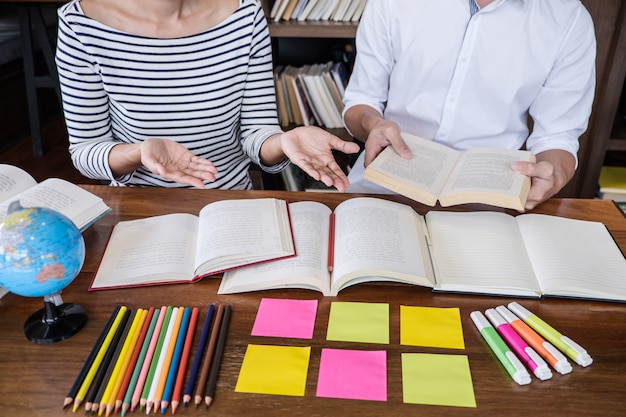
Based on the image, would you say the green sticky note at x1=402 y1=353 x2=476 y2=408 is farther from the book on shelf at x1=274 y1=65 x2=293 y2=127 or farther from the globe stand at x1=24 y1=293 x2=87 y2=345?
the book on shelf at x1=274 y1=65 x2=293 y2=127

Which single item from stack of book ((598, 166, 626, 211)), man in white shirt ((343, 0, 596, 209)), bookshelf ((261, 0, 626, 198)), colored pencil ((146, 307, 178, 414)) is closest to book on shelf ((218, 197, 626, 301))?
colored pencil ((146, 307, 178, 414))

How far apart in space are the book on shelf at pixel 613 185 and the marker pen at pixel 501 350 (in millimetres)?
1634

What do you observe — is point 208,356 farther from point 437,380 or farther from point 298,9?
point 298,9

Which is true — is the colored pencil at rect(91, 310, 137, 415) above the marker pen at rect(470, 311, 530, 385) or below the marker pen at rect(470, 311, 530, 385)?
below

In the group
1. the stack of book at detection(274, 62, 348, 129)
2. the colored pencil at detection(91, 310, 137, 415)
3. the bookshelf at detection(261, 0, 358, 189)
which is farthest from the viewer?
the bookshelf at detection(261, 0, 358, 189)

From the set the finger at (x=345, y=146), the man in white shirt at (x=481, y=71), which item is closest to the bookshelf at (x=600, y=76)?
the man in white shirt at (x=481, y=71)

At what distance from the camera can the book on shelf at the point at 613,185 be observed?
2162 millimetres

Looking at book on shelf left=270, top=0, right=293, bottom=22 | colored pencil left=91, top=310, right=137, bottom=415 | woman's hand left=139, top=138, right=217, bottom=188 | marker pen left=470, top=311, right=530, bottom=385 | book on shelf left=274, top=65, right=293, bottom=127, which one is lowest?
book on shelf left=274, top=65, right=293, bottom=127

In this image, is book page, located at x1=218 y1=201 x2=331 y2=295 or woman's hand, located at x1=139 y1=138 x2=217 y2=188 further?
woman's hand, located at x1=139 y1=138 x2=217 y2=188

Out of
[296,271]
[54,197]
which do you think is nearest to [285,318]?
[296,271]

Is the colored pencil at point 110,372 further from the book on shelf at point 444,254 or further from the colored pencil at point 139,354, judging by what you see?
the book on shelf at point 444,254

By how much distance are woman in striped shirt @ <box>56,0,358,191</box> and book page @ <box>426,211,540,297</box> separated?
39 centimetres

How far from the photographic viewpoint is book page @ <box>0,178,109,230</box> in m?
1.00

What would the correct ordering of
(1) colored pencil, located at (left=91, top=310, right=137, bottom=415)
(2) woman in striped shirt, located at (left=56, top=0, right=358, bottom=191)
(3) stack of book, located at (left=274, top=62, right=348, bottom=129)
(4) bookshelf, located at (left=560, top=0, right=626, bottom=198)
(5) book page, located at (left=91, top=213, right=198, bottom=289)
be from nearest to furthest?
(1) colored pencil, located at (left=91, top=310, right=137, bottom=415), (5) book page, located at (left=91, top=213, right=198, bottom=289), (2) woman in striped shirt, located at (left=56, top=0, right=358, bottom=191), (4) bookshelf, located at (left=560, top=0, right=626, bottom=198), (3) stack of book, located at (left=274, top=62, right=348, bottom=129)
